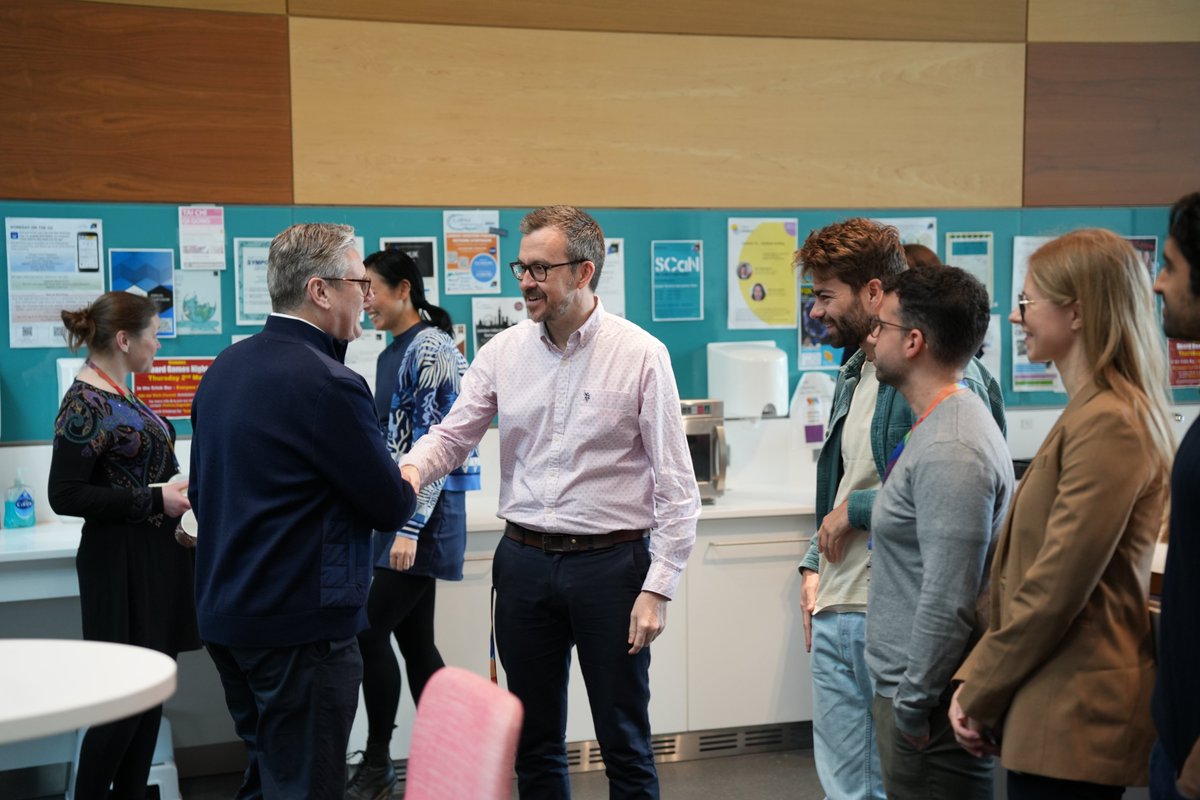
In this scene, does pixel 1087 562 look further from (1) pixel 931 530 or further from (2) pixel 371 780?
(2) pixel 371 780

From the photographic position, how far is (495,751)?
132 cm

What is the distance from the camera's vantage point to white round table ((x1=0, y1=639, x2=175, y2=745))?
4.31 feet

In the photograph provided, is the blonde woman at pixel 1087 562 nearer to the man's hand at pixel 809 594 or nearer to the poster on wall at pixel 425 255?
the man's hand at pixel 809 594

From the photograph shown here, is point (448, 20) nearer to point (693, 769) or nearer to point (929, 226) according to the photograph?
point (929, 226)

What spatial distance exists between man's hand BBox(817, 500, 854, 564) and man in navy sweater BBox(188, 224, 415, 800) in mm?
823

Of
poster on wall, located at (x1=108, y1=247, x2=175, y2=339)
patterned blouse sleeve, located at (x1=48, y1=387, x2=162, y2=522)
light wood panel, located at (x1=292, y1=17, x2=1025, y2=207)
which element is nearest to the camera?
patterned blouse sleeve, located at (x1=48, y1=387, x2=162, y2=522)

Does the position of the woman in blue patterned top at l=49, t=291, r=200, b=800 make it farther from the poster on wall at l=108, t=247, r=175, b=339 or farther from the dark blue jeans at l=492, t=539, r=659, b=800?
the dark blue jeans at l=492, t=539, r=659, b=800

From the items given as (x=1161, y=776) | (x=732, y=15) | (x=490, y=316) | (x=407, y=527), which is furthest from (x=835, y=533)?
(x=732, y=15)

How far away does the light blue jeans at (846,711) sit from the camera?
215 centimetres

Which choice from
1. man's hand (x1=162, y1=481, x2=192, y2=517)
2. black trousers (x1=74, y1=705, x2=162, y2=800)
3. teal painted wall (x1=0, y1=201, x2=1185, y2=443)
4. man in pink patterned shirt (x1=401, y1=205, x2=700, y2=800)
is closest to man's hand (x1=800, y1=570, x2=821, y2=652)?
man in pink patterned shirt (x1=401, y1=205, x2=700, y2=800)

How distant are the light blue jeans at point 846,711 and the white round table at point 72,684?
4.12ft

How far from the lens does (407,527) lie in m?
3.00

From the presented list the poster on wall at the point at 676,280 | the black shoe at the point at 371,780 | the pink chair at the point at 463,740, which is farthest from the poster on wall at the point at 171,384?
the pink chair at the point at 463,740

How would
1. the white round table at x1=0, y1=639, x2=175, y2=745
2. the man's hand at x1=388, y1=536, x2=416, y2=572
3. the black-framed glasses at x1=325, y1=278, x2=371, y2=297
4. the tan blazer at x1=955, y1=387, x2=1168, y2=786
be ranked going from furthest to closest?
1. the man's hand at x1=388, y1=536, x2=416, y2=572
2. the black-framed glasses at x1=325, y1=278, x2=371, y2=297
3. the tan blazer at x1=955, y1=387, x2=1168, y2=786
4. the white round table at x1=0, y1=639, x2=175, y2=745
